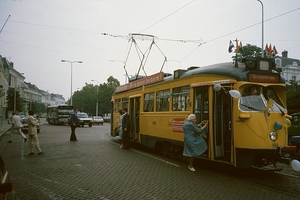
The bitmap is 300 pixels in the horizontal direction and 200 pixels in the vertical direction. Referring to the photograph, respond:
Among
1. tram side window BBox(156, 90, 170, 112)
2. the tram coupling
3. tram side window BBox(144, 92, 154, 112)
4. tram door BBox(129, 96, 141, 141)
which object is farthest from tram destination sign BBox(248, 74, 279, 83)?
tram door BBox(129, 96, 141, 141)

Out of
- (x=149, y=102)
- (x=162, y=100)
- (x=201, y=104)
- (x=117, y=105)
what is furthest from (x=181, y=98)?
(x=117, y=105)

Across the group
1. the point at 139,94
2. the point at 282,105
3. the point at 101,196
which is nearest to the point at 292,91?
the point at 139,94

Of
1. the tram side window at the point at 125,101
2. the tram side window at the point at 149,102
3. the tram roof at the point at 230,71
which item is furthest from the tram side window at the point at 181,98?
the tram side window at the point at 125,101

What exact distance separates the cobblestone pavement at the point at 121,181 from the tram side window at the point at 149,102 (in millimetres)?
2423

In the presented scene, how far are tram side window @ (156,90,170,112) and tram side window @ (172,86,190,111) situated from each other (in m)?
0.48

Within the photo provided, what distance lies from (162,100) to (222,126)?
3.88 metres

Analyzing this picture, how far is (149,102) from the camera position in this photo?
1390cm

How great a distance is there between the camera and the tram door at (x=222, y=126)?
902 cm

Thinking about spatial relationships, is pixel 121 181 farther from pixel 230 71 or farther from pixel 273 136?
pixel 230 71

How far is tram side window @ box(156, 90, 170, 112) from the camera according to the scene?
39.5 feet

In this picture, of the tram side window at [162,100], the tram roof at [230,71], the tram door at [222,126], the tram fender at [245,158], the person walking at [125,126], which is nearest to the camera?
the tram fender at [245,158]

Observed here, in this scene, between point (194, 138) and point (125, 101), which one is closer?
point (194, 138)

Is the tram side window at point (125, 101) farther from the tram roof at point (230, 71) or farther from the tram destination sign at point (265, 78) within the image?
the tram destination sign at point (265, 78)

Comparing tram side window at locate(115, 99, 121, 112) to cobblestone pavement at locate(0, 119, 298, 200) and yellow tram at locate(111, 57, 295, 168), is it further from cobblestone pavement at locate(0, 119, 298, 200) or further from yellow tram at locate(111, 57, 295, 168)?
yellow tram at locate(111, 57, 295, 168)
